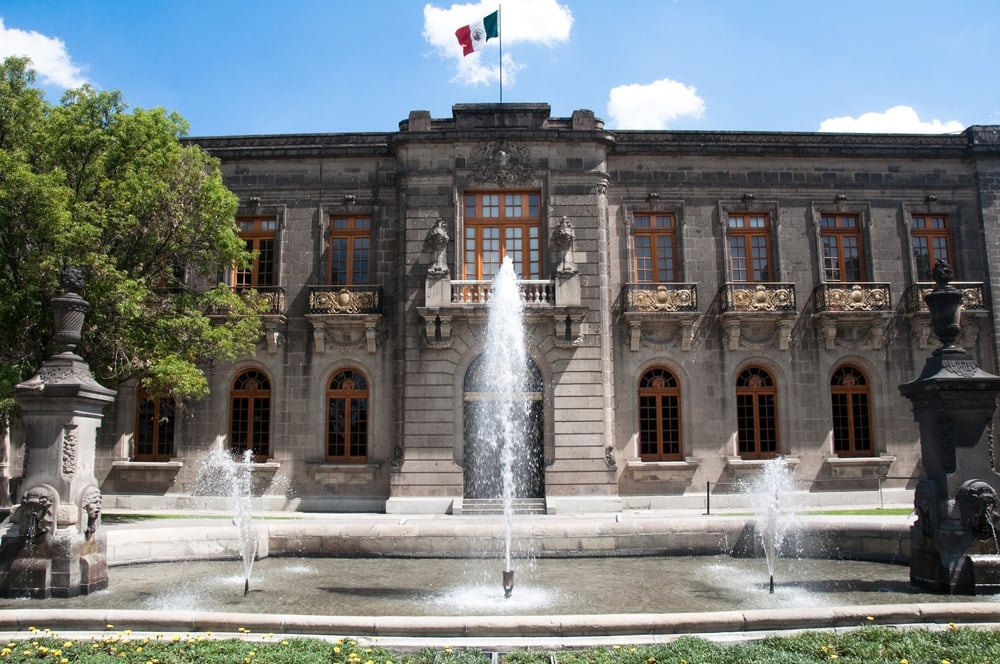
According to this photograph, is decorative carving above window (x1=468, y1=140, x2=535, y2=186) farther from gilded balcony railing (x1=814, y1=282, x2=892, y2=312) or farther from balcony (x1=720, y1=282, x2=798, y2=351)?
gilded balcony railing (x1=814, y1=282, x2=892, y2=312)

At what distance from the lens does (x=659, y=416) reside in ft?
74.6

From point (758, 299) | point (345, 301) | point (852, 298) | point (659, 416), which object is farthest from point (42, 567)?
point (852, 298)

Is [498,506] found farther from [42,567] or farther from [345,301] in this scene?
[42,567]

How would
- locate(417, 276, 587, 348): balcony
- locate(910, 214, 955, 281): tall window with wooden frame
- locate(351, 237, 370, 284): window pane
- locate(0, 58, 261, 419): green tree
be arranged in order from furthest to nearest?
1. locate(910, 214, 955, 281): tall window with wooden frame
2. locate(351, 237, 370, 284): window pane
3. locate(417, 276, 587, 348): balcony
4. locate(0, 58, 261, 419): green tree

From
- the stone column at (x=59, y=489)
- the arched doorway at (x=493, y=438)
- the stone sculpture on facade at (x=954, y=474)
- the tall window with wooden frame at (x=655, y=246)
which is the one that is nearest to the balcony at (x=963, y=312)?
the tall window with wooden frame at (x=655, y=246)

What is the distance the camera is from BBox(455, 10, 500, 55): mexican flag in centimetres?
2338

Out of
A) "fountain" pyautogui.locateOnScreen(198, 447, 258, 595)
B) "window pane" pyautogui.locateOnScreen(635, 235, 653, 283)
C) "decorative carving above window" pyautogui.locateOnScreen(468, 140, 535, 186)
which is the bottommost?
"fountain" pyautogui.locateOnScreen(198, 447, 258, 595)

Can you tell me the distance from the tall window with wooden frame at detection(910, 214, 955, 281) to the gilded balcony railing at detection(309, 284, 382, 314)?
17170mm

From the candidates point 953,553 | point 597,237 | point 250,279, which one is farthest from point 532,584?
point 250,279

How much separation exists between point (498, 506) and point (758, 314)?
9.64 metres

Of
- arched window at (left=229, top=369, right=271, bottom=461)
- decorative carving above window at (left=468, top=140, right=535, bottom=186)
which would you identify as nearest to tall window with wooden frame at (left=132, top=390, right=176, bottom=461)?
arched window at (left=229, top=369, right=271, bottom=461)

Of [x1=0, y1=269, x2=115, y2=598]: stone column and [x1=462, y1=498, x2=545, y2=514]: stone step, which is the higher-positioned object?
[x1=0, y1=269, x2=115, y2=598]: stone column

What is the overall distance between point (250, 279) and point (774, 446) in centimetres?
1707

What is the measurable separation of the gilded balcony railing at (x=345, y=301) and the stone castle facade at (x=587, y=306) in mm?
67
